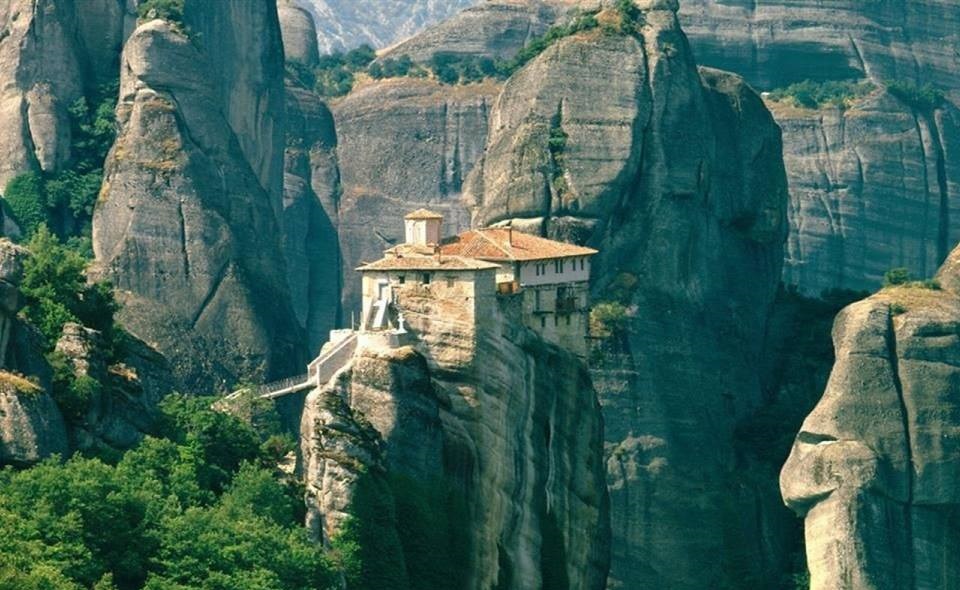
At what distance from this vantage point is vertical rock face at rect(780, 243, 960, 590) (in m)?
136

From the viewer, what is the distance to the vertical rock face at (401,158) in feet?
559

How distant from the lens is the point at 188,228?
131 metres

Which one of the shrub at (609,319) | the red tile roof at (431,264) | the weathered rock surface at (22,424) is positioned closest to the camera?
the weathered rock surface at (22,424)

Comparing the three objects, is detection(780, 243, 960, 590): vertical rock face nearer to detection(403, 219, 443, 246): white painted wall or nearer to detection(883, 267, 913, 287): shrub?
detection(883, 267, 913, 287): shrub

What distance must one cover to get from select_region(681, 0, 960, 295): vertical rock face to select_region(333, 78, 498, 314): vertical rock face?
11.6m

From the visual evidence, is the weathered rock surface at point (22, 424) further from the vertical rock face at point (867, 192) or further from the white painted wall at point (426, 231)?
Answer: the vertical rock face at point (867, 192)

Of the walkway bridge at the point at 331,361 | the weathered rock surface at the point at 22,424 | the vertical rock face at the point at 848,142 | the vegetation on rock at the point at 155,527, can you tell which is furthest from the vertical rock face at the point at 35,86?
the vertical rock face at the point at 848,142

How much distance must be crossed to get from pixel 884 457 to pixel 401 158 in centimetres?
4000

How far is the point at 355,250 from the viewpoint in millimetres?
170000

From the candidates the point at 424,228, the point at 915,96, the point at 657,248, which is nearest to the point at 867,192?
the point at 915,96

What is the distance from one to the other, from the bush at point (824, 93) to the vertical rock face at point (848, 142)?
1.93ft

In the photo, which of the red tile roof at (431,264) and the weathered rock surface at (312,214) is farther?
the weathered rock surface at (312,214)

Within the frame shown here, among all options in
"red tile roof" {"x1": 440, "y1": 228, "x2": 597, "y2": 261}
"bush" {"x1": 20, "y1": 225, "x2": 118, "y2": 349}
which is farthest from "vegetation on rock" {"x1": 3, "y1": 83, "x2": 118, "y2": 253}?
"bush" {"x1": 20, "y1": 225, "x2": 118, "y2": 349}

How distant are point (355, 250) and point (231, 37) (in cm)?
2910
